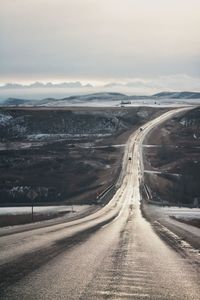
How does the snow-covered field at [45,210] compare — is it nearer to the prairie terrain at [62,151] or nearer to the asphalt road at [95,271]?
the prairie terrain at [62,151]

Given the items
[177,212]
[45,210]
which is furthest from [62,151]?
[177,212]

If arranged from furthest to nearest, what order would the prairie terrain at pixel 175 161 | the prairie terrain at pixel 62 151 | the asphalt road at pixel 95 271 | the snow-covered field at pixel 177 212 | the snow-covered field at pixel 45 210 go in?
1. the prairie terrain at pixel 62 151
2. the prairie terrain at pixel 175 161
3. the snow-covered field at pixel 45 210
4. the snow-covered field at pixel 177 212
5. the asphalt road at pixel 95 271

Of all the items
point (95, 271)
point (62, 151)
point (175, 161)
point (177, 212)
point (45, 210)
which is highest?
point (62, 151)

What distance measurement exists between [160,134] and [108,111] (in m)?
36.1

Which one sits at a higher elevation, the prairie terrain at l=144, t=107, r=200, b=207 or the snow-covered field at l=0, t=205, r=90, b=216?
the prairie terrain at l=144, t=107, r=200, b=207

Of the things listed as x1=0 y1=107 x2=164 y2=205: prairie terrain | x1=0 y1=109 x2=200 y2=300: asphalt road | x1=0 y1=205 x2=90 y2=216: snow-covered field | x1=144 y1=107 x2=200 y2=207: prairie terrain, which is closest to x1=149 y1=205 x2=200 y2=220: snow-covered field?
x1=144 y1=107 x2=200 y2=207: prairie terrain

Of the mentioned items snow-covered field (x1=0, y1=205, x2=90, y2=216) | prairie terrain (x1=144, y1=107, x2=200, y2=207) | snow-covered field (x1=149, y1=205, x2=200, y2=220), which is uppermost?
prairie terrain (x1=144, y1=107, x2=200, y2=207)

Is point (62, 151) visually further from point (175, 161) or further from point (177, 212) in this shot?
point (177, 212)

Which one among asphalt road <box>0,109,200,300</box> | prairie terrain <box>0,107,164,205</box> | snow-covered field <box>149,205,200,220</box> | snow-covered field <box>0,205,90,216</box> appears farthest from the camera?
prairie terrain <box>0,107,164,205</box>

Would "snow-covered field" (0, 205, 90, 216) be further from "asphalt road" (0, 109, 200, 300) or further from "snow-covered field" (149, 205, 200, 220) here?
"asphalt road" (0, 109, 200, 300)

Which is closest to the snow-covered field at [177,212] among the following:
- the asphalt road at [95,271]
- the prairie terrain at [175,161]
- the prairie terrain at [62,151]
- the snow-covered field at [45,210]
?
the prairie terrain at [175,161]

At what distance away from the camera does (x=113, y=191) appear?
7981 centimetres

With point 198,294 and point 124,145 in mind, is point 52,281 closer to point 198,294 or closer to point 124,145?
point 198,294

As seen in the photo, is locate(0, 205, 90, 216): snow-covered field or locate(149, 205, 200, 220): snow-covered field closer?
locate(149, 205, 200, 220): snow-covered field
